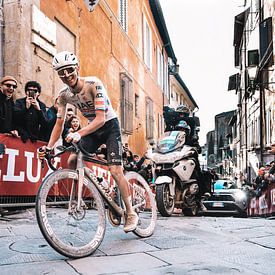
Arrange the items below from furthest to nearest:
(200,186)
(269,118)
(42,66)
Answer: (269,118) < (42,66) < (200,186)

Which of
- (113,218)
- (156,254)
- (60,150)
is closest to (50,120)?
(113,218)

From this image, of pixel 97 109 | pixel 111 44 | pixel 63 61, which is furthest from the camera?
pixel 111 44

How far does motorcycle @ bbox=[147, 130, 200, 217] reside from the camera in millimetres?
7301

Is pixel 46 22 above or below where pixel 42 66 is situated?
above

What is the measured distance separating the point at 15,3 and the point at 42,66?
1.36 m

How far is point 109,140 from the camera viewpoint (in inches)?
168

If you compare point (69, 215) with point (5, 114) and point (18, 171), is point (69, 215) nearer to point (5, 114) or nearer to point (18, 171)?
point (18, 171)

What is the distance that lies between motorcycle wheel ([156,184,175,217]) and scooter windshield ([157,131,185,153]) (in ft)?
2.34

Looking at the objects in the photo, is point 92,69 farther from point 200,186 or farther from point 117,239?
point 117,239

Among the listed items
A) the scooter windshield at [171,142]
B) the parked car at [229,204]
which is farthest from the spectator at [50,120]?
the parked car at [229,204]

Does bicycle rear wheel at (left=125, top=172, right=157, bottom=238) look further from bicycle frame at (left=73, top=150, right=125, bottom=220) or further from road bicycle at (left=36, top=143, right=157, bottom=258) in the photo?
road bicycle at (left=36, top=143, right=157, bottom=258)

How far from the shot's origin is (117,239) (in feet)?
14.8

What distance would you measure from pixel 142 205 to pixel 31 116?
2809 mm

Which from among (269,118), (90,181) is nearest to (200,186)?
(90,181)
